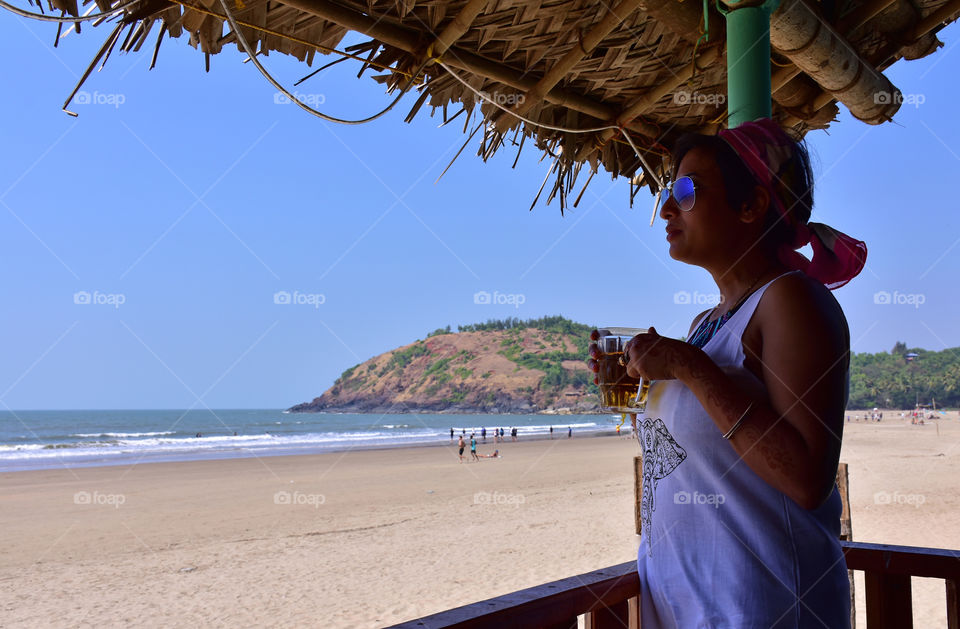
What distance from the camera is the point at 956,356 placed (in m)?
69.4

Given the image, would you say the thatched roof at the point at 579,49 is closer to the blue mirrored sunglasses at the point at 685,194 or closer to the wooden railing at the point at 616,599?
the blue mirrored sunglasses at the point at 685,194

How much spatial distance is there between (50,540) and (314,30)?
394 inches

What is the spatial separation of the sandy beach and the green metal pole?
4.29 m

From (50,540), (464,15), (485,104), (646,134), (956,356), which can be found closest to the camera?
(464,15)

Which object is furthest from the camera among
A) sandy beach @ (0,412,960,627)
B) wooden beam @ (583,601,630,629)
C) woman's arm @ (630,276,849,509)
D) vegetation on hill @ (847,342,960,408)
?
vegetation on hill @ (847,342,960,408)

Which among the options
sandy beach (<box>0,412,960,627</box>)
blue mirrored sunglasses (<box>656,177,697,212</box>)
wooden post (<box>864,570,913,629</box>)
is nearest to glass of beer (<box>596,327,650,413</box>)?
blue mirrored sunglasses (<box>656,177,697,212</box>)

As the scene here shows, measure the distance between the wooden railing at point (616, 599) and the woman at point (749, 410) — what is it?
0.43 feet

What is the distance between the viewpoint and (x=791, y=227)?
992 millimetres

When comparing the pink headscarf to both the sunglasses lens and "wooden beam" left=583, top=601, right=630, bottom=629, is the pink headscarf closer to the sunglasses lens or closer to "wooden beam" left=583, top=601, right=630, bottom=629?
the sunglasses lens

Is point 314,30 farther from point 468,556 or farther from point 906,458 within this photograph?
point 906,458

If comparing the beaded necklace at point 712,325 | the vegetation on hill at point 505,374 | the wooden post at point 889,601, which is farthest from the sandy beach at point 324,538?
the vegetation on hill at point 505,374

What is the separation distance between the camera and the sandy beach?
232 inches

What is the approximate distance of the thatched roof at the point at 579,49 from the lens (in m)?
2.13

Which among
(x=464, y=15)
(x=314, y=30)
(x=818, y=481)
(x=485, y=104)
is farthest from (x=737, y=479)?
(x=485, y=104)
